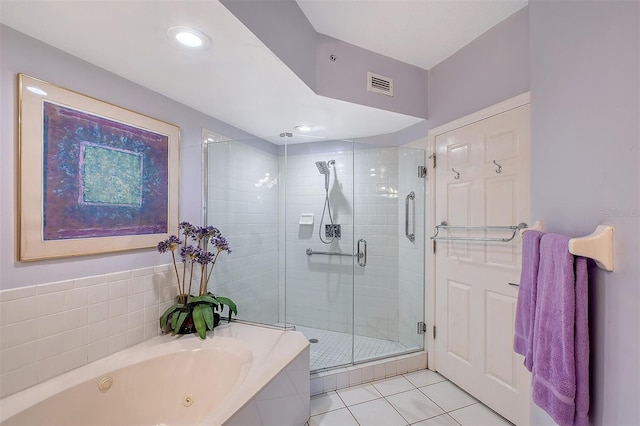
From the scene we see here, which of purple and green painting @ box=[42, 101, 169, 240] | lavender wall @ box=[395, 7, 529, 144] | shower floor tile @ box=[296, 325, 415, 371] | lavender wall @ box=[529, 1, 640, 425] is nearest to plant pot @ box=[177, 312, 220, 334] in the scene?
purple and green painting @ box=[42, 101, 169, 240]

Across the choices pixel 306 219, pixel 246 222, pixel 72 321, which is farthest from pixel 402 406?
pixel 72 321

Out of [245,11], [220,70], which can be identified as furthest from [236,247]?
[245,11]

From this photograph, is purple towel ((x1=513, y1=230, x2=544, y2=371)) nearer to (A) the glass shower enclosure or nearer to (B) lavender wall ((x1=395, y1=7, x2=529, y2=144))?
(B) lavender wall ((x1=395, y1=7, x2=529, y2=144))

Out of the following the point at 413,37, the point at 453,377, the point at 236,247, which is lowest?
the point at 453,377

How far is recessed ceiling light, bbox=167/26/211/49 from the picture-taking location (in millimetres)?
1229

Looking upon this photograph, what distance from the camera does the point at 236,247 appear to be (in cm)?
254

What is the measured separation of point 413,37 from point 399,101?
46 centimetres

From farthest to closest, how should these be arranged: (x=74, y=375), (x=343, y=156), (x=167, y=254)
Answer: (x=343, y=156), (x=167, y=254), (x=74, y=375)

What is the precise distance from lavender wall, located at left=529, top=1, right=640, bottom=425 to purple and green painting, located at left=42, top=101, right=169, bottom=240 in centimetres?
221

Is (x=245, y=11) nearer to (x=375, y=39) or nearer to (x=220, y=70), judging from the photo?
(x=220, y=70)

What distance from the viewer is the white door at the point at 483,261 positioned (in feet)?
5.56

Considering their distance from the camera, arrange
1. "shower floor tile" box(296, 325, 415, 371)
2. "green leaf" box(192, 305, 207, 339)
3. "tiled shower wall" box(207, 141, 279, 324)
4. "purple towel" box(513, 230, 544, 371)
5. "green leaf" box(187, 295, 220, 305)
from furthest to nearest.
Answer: "tiled shower wall" box(207, 141, 279, 324) → "shower floor tile" box(296, 325, 415, 371) → "green leaf" box(187, 295, 220, 305) → "green leaf" box(192, 305, 207, 339) → "purple towel" box(513, 230, 544, 371)

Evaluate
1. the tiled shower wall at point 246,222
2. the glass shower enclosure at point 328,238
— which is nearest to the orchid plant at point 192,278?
the tiled shower wall at point 246,222

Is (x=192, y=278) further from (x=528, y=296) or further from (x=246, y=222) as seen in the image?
(x=528, y=296)
